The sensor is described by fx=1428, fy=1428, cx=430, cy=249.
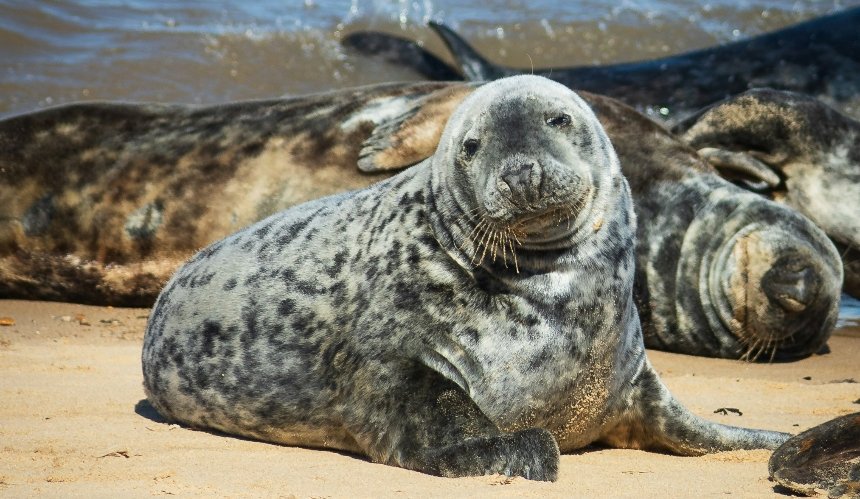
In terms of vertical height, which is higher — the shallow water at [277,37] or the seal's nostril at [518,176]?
the seal's nostril at [518,176]

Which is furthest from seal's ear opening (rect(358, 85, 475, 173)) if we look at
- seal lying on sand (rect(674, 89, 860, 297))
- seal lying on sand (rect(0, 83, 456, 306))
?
seal lying on sand (rect(674, 89, 860, 297))

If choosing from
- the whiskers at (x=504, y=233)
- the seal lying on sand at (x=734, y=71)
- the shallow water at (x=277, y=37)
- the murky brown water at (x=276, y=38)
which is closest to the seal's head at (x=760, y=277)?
the whiskers at (x=504, y=233)

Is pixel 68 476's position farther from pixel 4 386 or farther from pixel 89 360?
pixel 89 360

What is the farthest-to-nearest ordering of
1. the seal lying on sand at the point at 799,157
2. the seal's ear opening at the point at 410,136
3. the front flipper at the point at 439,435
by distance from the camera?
the seal lying on sand at the point at 799,157, the seal's ear opening at the point at 410,136, the front flipper at the point at 439,435

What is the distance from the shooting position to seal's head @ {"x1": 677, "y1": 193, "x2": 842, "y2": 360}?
6.24m

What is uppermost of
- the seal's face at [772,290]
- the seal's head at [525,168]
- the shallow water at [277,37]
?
the seal's head at [525,168]

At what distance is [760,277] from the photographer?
629 cm

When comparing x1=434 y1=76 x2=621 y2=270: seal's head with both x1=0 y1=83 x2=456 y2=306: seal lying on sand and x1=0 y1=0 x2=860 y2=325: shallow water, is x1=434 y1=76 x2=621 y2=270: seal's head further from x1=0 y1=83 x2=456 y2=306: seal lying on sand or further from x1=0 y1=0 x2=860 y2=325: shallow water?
x1=0 y1=0 x2=860 y2=325: shallow water

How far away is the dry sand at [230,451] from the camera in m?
3.51

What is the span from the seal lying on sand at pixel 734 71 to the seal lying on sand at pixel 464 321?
687 centimetres

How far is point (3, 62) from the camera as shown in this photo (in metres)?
12.2

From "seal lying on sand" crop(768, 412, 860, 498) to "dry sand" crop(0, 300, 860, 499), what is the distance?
82 millimetres

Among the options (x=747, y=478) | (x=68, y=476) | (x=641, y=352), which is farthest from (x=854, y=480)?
(x=68, y=476)

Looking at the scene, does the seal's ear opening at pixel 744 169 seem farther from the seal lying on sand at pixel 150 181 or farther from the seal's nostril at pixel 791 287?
the seal lying on sand at pixel 150 181
